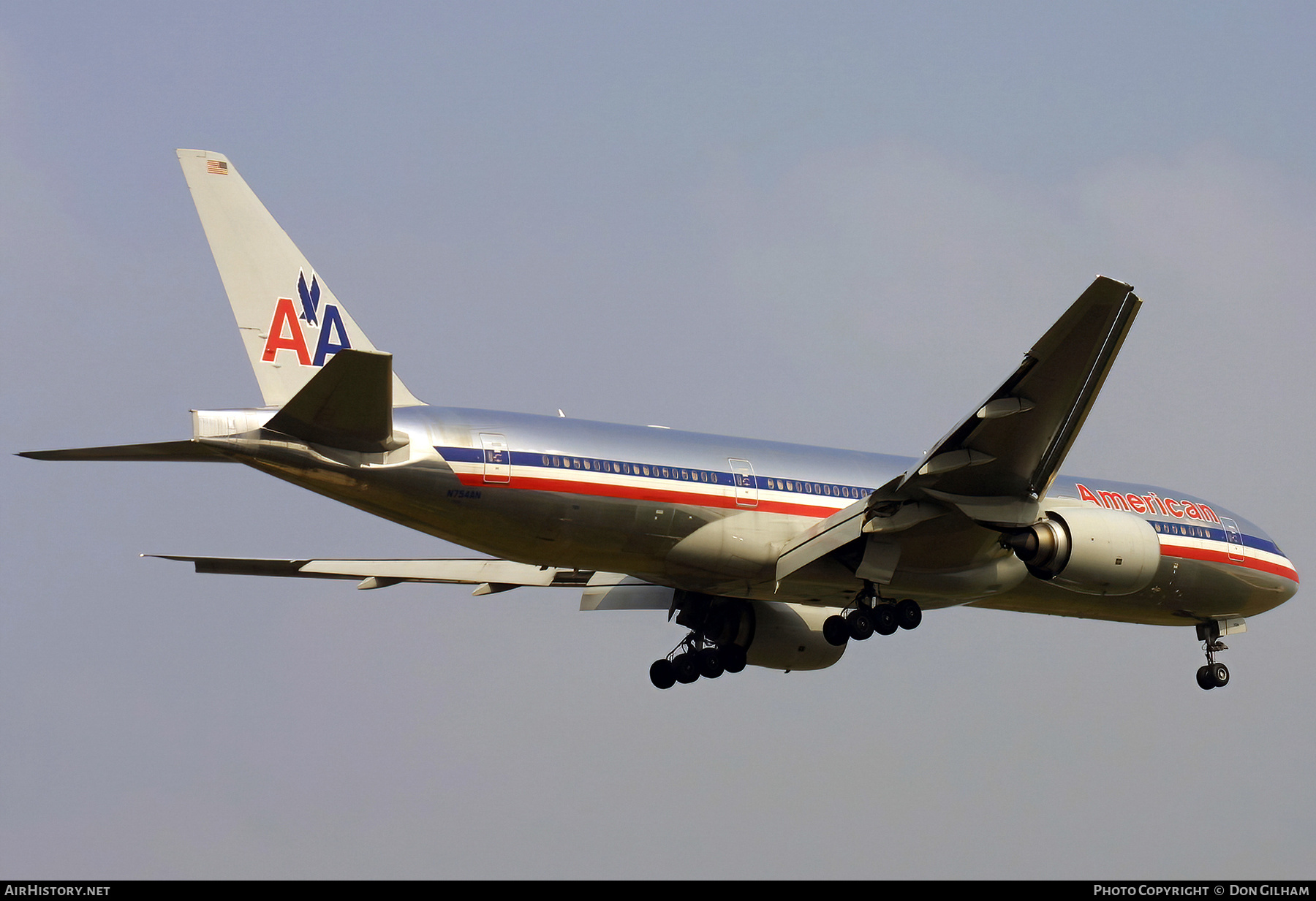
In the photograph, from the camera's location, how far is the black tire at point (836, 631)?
2267cm

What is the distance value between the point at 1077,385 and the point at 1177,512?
7.23 meters

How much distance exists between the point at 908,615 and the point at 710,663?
424 cm

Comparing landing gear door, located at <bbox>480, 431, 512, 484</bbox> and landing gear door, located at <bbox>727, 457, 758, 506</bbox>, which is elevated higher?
landing gear door, located at <bbox>727, 457, 758, 506</bbox>

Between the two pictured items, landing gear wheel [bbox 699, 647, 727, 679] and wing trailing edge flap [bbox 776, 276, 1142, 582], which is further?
landing gear wheel [bbox 699, 647, 727, 679]

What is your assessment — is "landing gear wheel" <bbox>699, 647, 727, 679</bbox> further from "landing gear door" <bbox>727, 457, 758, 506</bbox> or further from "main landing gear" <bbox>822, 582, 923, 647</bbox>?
"landing gear door" <bbox>727, 457, 758, 506</bbox>

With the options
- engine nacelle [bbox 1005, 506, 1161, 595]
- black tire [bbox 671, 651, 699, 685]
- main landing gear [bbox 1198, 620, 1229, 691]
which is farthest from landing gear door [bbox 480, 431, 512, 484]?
main landing gear [bbox 1198, 620, 1229, 691]

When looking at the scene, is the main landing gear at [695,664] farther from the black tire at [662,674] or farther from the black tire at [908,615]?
the black tire at [908,615]

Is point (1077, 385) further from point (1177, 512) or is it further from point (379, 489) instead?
point (379, 489)

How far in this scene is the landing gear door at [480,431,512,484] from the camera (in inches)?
778

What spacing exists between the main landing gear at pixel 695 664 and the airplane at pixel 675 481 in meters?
0.06

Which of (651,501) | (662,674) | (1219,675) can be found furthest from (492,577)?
(1219,675)

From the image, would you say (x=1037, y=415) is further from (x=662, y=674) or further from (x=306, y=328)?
(x=306, y=328)

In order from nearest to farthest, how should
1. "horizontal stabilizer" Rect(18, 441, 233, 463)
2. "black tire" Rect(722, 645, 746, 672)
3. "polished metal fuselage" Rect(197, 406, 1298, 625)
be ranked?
"horizontal stabilizer" Rect(18, 441, 233, 463)
"polished metal fuselage" Rect(197, 406, 1298, 625)
"black tire" Rect(722, 645, 746, 672)
